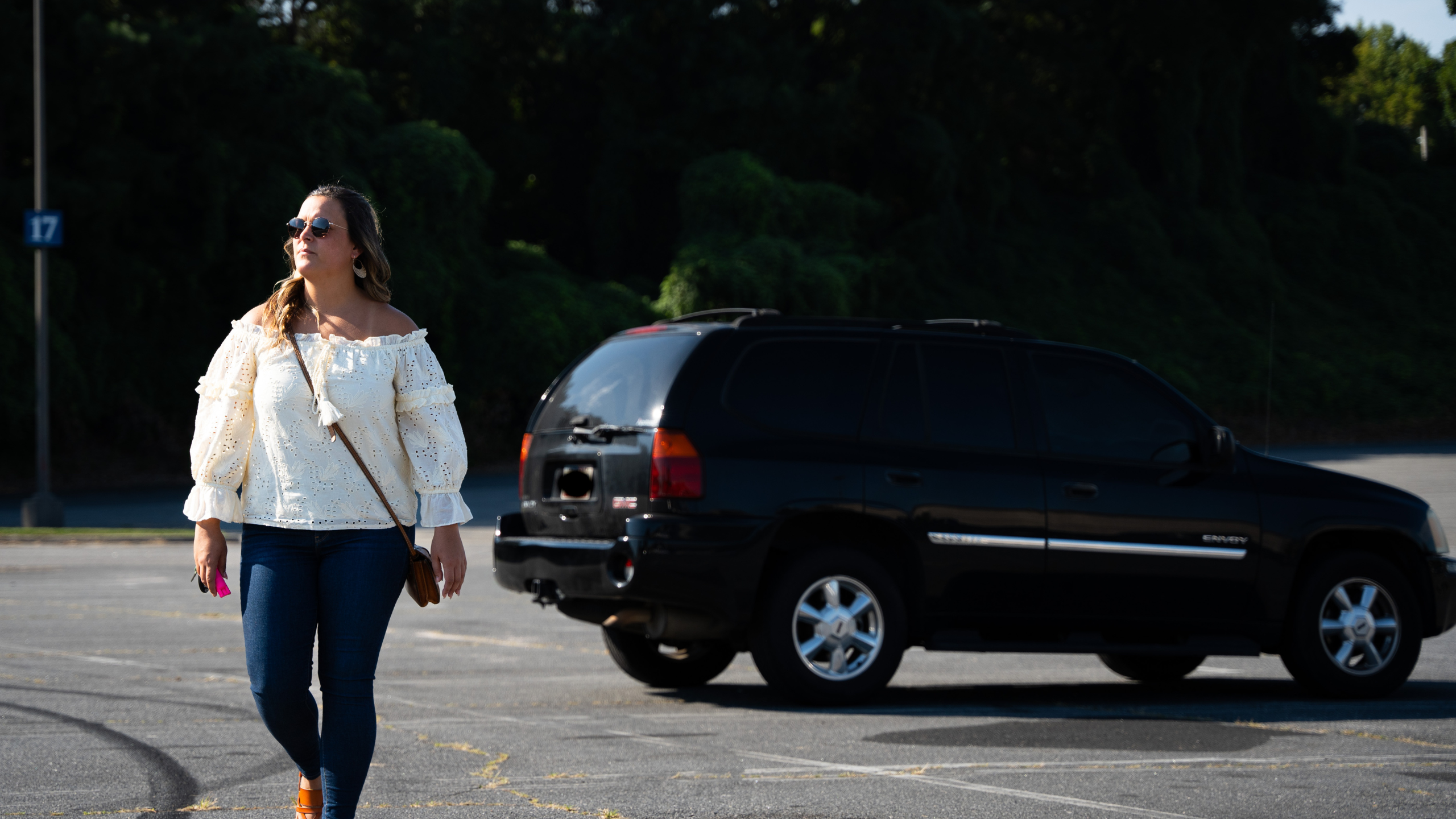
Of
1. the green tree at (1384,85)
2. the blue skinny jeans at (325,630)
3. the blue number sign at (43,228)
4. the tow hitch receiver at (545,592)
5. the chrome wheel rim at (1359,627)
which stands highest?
the green tree at (1384,85)

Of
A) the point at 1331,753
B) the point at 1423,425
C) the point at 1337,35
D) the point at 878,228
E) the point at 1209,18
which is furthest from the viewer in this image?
the point at 1337,35

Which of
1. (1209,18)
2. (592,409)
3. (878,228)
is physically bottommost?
(592,409)

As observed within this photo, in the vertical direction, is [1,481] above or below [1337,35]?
below

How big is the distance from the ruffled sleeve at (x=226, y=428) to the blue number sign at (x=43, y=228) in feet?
66.6

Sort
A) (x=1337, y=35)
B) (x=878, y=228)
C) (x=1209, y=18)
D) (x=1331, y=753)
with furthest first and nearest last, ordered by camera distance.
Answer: (x=1337, y=35) < (x=1209, y=18) < (x=878, y=228) < (x=1331, y=753)

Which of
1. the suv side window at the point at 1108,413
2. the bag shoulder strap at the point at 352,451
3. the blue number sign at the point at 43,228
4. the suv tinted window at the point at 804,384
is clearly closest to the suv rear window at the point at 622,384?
the suv tinted window at the point at 804,384

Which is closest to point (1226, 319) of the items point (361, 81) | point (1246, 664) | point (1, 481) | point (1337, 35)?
point (1337, 35)

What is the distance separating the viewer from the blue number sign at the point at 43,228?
75.2 ft

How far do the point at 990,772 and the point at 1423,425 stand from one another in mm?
49002

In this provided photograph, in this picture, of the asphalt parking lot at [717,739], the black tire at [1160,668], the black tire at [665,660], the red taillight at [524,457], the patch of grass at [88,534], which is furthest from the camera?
the patch of grass at [88,534]

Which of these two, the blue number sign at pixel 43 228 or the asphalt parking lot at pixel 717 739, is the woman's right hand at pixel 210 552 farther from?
the blue number sign at pixel 43 228

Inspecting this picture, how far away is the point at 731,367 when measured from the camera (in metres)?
8.28

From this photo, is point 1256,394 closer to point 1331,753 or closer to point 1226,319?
point 1226,319

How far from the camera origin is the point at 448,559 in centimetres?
425
